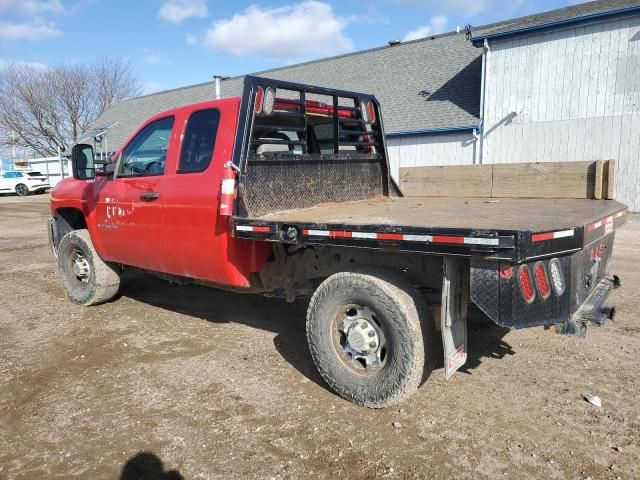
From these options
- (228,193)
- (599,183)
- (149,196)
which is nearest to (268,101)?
(228,193)

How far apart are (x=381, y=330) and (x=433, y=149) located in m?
13.5

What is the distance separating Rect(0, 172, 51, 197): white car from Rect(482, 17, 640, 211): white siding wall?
26.9m

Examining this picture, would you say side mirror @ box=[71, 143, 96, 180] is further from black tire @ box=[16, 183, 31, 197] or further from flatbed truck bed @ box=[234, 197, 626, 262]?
black tire @ box=[16, 183, 31, 197]

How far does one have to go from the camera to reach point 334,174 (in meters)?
4.98

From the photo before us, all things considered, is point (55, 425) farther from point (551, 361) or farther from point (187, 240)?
point (551, 361)

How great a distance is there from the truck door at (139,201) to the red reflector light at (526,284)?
3.07 meters

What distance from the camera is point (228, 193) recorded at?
4000 mm

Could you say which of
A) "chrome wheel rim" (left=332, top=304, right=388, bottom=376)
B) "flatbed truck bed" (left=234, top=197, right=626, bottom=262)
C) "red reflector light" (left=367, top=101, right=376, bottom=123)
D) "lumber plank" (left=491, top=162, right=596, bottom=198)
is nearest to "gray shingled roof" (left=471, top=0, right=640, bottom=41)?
"lumber plank" (left=491, top=162, right=596, bottom=198)

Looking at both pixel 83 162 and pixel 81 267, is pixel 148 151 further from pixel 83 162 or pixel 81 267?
pixel 81 267

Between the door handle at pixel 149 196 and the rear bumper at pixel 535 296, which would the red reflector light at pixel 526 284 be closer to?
the rear bumper at pixel 535 296

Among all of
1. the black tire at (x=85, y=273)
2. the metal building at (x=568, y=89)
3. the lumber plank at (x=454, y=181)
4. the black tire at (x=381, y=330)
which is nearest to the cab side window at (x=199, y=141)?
the black tire at (x=381, y=330)

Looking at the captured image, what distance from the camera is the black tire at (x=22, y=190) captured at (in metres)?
30.9

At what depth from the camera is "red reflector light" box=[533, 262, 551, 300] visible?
295cm

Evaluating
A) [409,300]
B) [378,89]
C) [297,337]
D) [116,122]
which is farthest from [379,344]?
[116,122]
